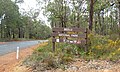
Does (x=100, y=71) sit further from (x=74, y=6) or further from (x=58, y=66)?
(x=74, y=6)

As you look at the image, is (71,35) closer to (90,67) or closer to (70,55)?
(70,55)

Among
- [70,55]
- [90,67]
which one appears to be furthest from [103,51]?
[90,67]

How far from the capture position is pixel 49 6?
42438 millimetres

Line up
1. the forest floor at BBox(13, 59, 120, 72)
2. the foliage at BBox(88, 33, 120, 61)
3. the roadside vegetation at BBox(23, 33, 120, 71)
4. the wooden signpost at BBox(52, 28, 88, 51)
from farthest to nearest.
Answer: the wooden signpost at BBox(52, 28, 88, 51) → the foliage at BBox(88, 33, 120, 61) → the roadside vegetation at BBox(23, 33, 120, 71) → the forest floor at BBox(13, 59, 120, 72)

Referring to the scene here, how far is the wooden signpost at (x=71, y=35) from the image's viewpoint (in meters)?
12.7

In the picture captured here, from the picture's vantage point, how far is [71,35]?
42.2 ft

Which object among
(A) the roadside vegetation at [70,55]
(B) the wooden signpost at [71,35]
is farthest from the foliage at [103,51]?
(B) the wooden signpost at [71,35]

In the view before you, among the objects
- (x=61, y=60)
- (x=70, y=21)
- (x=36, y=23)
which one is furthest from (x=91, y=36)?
(x=36, y=23)

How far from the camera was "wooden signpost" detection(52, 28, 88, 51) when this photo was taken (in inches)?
502

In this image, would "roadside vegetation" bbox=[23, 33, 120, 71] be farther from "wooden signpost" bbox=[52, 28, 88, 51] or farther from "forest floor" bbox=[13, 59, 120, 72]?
"wooden signpost" bbox=[52, 28, 88, 51]

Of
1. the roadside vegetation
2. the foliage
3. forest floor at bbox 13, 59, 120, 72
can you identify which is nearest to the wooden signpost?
the roadside vegetation

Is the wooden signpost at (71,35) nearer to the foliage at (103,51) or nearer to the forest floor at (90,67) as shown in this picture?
the foliage at (103,51)

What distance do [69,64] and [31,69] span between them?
1.73m

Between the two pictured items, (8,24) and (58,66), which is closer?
(58,66)
